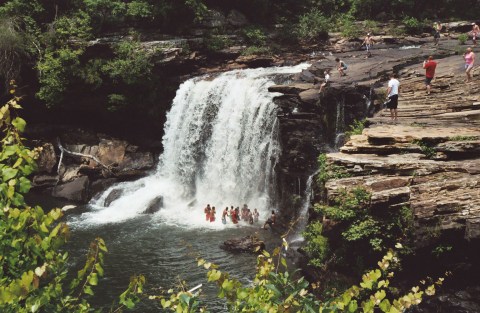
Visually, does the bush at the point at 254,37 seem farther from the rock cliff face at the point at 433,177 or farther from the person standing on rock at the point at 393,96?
the rock cliff face at the point at 433,177

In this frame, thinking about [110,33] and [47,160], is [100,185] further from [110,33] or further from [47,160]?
[110,33]

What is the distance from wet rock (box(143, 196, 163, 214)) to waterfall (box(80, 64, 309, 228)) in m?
0.21

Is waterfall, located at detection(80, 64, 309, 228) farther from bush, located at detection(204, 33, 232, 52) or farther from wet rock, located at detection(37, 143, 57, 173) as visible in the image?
wet rock, located at detection(37, 143, 57, 173)

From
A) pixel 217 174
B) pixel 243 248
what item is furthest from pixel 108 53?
pixel 243 248

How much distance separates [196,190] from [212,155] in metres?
2.40

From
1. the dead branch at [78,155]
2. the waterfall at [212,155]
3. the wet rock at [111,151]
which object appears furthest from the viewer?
the wet rock at [111,151]

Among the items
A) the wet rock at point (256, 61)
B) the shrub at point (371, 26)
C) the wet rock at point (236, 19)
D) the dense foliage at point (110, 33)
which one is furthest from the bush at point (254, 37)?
the shrub at point (371, 26)

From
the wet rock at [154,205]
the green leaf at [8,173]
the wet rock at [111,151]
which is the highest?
the green leaf at [8,173]

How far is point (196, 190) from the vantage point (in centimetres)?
2578

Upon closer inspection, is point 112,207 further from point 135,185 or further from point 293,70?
point 293,70

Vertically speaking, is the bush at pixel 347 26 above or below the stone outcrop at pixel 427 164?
above

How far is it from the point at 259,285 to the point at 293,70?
23938 mm

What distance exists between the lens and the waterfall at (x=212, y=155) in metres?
22.7

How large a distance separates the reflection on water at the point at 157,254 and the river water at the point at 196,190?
4 cm
